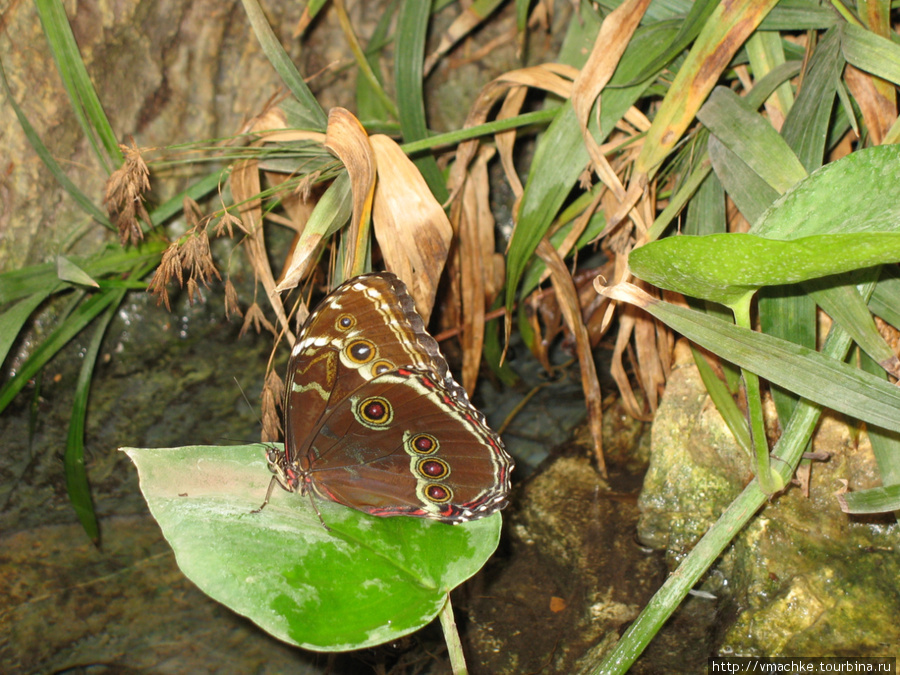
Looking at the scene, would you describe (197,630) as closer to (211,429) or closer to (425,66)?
(211,429)

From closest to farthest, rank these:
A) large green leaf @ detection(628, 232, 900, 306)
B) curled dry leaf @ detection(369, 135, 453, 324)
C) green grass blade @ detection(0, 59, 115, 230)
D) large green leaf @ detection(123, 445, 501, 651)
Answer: large green leaf @ detection(628, 232, 900, 306) < large green leaf @ detection(123, 445, 501, 651) < curled dry leaf @ detection(369, 135, 453, 324) < green grass blade @ detection(0, 59, 115, 230)

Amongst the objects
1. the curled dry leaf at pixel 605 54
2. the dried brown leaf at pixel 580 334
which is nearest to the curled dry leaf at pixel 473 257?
the dried brown leaf at pixel 580 334

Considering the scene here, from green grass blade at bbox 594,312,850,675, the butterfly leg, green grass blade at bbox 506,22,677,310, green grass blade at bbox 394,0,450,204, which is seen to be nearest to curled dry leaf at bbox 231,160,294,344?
green grass blade at bbox 394,0,450,204

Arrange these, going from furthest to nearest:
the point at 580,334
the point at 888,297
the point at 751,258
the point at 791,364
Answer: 1. the point at 580,334
2. the point at 888,297
3. the point at 791,364
4. the point at 751,258

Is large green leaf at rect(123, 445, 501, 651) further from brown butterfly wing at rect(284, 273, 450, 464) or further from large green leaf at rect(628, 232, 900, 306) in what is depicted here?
large green leaf at rect(628, 232, 900, 306)

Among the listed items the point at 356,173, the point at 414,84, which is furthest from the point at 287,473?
the point at 414,84

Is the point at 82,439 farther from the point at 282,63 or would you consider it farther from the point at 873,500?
the point at 873,500

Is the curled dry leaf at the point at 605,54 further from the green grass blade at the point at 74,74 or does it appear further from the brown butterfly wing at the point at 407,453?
the green grass blade at the point at 74,74
